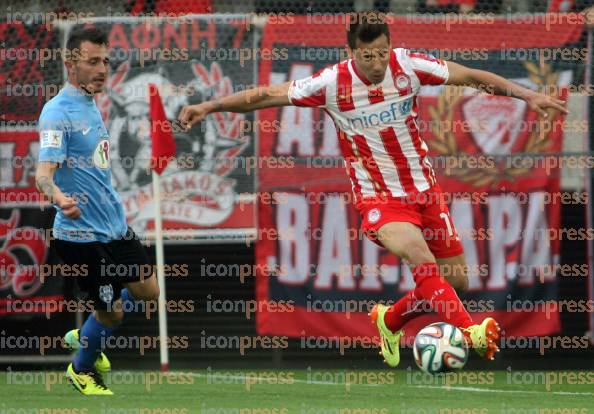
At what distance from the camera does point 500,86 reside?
726 centimetres

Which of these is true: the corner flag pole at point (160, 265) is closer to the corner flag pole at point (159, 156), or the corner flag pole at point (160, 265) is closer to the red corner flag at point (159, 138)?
the corner flag pole at point (159, 156)

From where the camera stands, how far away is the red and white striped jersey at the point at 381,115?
24.6 feet

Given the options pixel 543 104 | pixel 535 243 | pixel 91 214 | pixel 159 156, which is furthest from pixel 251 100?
pixel 535 243

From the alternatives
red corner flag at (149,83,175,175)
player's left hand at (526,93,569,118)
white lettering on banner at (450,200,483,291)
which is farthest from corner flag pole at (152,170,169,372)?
player's left hand at (526,93,569,118)

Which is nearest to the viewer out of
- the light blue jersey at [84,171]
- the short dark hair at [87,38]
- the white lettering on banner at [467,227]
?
the light blue jersey at [84,171]

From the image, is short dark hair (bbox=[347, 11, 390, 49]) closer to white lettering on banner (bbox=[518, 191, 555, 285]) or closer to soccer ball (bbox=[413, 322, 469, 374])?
soccer ball (bbox=[413, 322, 469, 374])

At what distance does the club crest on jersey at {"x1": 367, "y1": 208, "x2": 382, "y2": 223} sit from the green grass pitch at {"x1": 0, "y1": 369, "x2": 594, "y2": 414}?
116 cm

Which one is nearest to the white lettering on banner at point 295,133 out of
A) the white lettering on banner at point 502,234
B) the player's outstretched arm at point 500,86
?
the white lettering on banner at point 502,234

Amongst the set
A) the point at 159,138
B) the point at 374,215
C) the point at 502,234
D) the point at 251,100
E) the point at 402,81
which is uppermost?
the point at 402,81

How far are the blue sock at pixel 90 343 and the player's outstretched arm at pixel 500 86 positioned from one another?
2853mm

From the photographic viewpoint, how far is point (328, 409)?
7.73m

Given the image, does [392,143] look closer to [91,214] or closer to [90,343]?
[91,214]

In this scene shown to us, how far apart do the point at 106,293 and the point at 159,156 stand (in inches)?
73.3

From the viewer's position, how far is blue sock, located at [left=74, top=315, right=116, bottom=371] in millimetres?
8352
